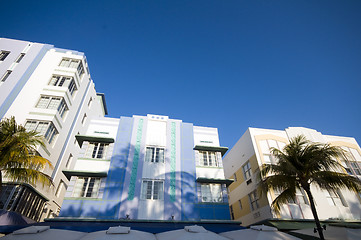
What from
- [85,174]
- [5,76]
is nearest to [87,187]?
[85,174]

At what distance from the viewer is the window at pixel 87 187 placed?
15.4 metres

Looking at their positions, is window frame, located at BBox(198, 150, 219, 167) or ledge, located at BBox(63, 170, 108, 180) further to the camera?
window frame, located at BBox(198, 150, 219, 167)

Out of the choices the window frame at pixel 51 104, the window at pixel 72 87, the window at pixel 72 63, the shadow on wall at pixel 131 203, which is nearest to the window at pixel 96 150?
the shadow on wall at pixel 131 203

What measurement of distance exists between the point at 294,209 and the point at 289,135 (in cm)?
861

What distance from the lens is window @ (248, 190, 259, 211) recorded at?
65.6ft

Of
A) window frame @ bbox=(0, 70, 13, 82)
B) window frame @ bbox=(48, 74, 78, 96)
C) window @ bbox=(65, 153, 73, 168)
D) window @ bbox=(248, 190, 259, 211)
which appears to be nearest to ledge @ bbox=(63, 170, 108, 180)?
window @ bbox=(65, 153, 73, 168)

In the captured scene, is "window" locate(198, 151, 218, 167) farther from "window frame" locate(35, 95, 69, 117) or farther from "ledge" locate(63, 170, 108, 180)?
"window frame" locate(35, 95, 69, 117)

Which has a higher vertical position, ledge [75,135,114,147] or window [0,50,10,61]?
window [0,50,10,61]

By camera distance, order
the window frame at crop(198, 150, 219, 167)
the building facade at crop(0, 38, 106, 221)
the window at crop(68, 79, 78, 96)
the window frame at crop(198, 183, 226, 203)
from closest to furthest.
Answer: the window frame at crop(198, 183, 226, 203), the building facade at crop(0, 38, 106, 221), the window frame at crop(198, 150, 219, 167), the window at crop(68, 79, 78, 96)

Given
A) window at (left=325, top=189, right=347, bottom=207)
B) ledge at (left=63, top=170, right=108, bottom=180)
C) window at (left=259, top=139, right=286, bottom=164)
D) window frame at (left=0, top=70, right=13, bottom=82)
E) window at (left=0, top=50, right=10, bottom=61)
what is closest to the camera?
ledge at (left=63, top=170, right=108, bottom=180)

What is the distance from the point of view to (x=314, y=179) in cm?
1320

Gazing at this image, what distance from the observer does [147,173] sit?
17.0m

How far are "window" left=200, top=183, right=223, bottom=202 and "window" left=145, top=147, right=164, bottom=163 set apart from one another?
4.48 m

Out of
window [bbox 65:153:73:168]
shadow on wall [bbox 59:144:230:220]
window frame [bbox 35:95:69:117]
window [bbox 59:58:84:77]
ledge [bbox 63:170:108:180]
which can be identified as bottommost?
shadow on wall [bbox 59:144:230:220]
